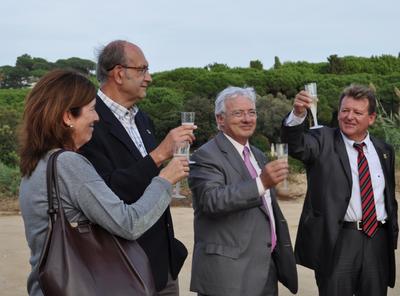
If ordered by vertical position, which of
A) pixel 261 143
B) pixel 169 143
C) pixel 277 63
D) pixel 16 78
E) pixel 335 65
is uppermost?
pixel 277 63

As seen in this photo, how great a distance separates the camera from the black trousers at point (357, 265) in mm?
3619

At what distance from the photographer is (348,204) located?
360 cm

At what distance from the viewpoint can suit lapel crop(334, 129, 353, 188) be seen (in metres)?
3.63

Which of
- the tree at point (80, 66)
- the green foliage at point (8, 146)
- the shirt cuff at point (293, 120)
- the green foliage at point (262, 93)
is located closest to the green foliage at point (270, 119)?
the green foliage at point (262, 93)

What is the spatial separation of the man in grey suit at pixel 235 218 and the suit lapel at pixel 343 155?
0.57 metres

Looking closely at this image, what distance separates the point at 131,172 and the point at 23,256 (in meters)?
4.67

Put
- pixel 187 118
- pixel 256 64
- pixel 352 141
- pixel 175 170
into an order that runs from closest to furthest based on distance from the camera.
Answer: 1. pixel 175 170
2. pixel 187 118
3. pixel 352 141
4. pixel 256 64

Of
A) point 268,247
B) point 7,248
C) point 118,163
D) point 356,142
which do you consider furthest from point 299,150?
point 7,248

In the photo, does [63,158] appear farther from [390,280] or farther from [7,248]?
[7,248]

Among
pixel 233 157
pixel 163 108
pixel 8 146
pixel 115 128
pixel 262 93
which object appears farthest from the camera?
pixel 262 93

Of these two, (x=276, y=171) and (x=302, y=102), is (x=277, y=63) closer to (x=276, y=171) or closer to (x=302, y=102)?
(x=302, y=102)

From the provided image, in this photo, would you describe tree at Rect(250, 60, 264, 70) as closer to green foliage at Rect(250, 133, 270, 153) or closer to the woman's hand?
green foliage at Rect(250, 133, 270, 153)

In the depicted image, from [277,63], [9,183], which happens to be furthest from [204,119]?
[277,63]

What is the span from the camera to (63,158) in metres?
2.00
